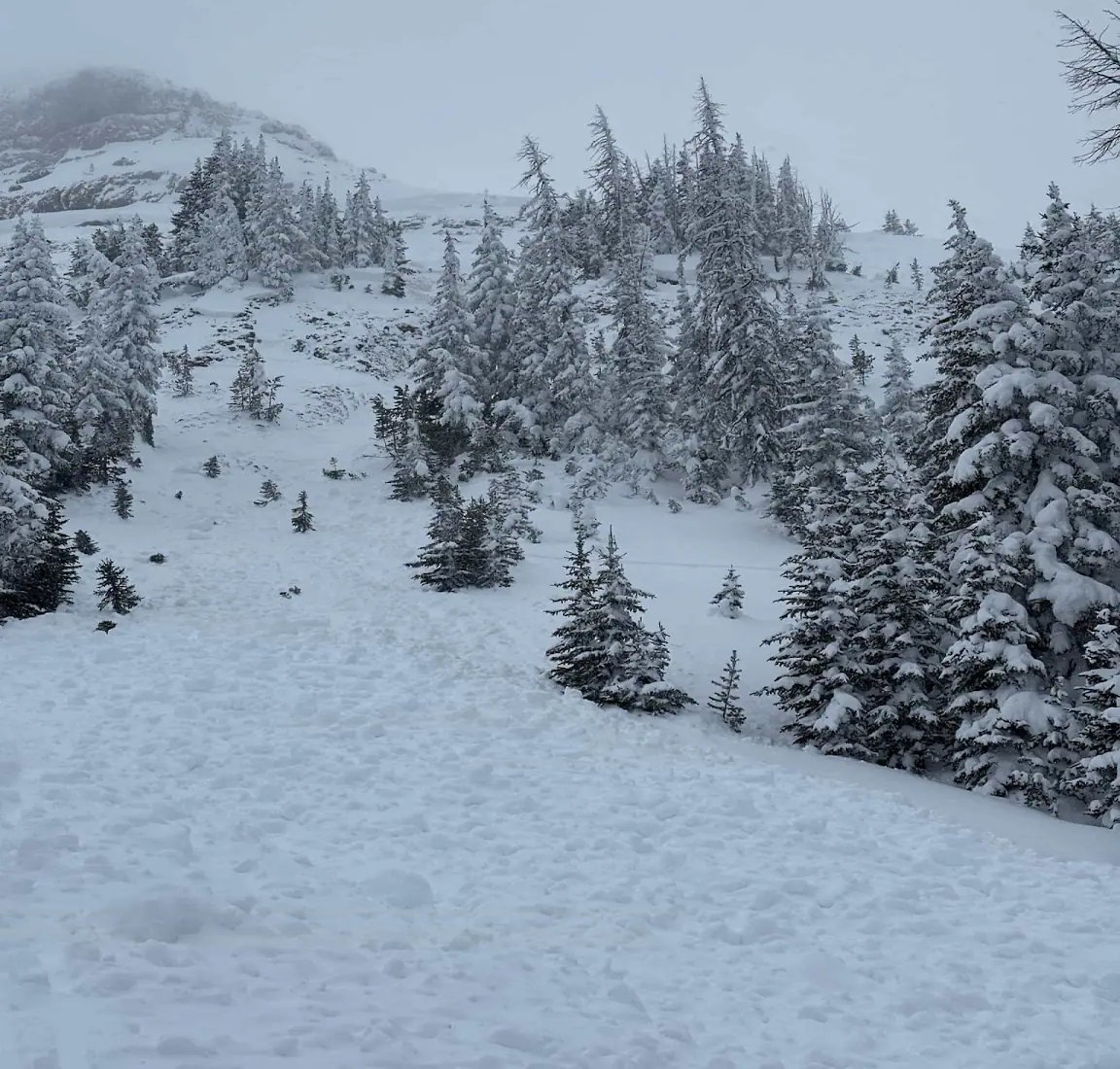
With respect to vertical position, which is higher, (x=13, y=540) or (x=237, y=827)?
(x=13, y=540)

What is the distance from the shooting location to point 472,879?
308 inches

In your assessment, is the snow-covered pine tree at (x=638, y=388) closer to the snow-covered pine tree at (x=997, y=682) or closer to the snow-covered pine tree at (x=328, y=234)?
the snow-covered pine tree at (x=997, y=682)

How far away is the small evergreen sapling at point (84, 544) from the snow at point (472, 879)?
5290 millimetres

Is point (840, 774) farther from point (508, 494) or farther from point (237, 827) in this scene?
point (508, 494)

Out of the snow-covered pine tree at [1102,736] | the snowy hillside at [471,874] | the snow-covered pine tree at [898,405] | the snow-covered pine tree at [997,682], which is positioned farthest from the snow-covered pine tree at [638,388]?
the snow-covered pine tree at [1102,736]

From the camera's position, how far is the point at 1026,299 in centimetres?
1514

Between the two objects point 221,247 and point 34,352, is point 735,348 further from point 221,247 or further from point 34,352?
point 221,247

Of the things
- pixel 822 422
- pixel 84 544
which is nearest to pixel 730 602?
pixel 822 422

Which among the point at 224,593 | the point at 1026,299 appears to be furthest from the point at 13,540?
the point at 1026,299

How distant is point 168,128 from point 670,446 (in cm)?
20468

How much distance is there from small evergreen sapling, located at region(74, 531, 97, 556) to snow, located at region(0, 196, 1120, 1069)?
17.4ft

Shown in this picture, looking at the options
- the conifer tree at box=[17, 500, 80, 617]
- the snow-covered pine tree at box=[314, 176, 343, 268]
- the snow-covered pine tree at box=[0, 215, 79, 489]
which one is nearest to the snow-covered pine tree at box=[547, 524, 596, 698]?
the conifer tree at box=[17, 500, 80, 617]

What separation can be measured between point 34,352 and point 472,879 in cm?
2543

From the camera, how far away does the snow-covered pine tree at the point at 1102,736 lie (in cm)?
1046
